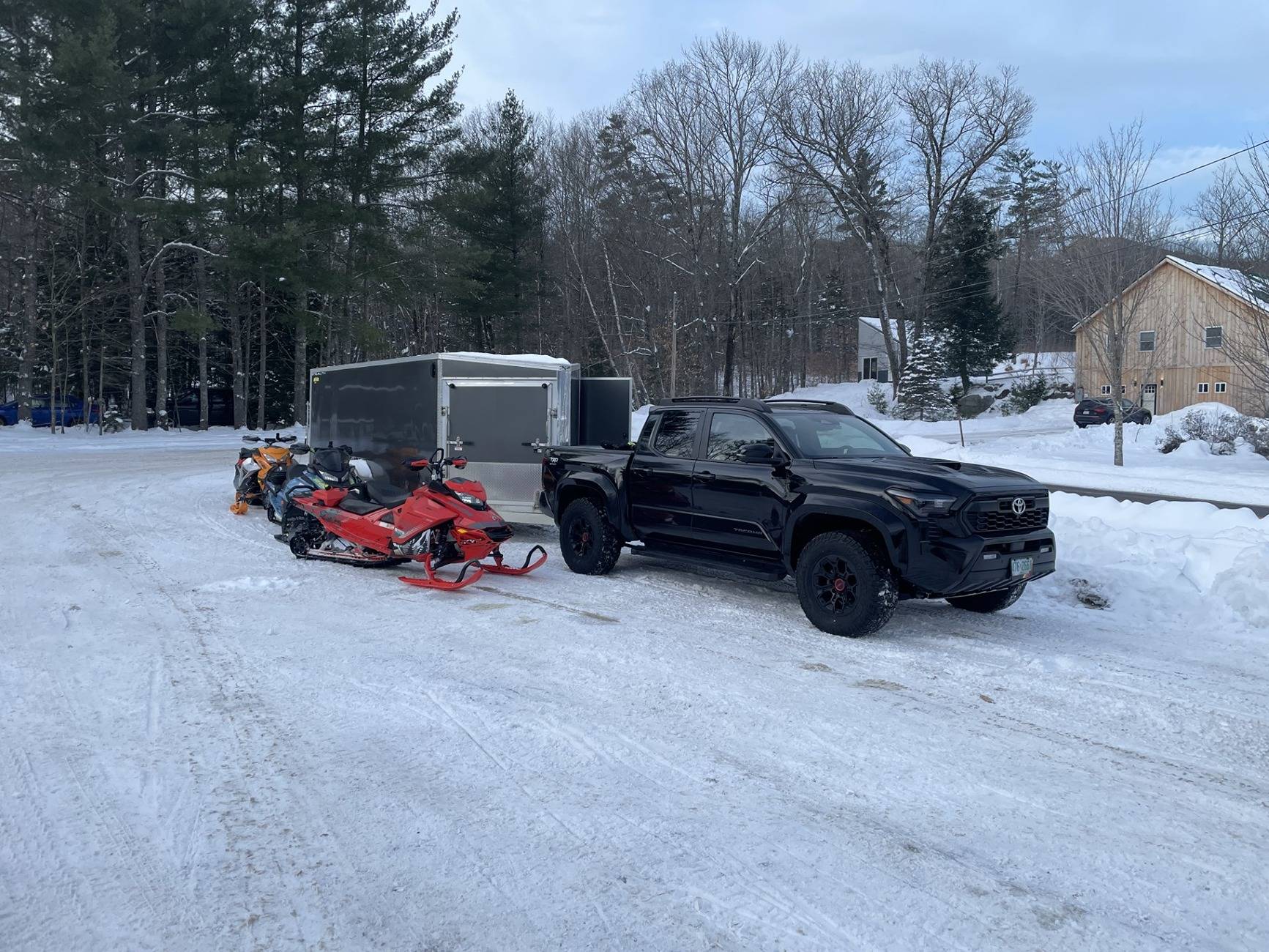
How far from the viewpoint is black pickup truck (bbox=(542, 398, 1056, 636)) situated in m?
6.80

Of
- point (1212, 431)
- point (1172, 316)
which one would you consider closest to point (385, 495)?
point (1172, 316)

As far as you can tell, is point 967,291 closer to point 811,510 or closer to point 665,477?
point 665,477

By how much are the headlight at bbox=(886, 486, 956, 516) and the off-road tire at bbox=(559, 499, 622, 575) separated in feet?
10.8

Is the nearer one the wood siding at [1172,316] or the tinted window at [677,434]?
the tinted window at [677,434]

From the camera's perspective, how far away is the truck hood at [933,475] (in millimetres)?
6855

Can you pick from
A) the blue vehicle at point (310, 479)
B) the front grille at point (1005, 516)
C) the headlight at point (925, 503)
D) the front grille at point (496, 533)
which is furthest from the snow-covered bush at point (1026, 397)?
the headlight at point (925, 503)

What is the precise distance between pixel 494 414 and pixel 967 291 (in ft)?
139

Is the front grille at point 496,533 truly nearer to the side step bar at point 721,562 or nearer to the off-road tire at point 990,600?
the side step bar at point 721,562

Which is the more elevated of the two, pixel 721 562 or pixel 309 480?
pixel 309 480

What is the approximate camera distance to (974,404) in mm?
48500

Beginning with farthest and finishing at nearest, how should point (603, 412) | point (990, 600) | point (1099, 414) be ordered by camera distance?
point (1099, 414) → point (603, 412) → point (990, 600)

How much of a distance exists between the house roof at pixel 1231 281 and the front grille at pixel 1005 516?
11341mm

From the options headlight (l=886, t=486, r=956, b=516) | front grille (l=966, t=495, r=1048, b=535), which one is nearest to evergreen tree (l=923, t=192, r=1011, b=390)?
front grille (l=966, t=495, r=1048, b=535)

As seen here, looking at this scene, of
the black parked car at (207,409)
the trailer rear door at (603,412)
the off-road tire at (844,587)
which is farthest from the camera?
the black parked car at (207,409)
